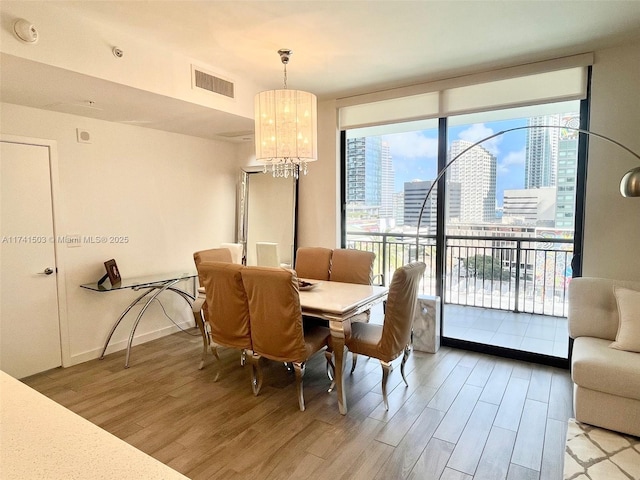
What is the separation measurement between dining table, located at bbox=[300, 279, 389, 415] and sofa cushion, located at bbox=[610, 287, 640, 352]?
5.62 feet

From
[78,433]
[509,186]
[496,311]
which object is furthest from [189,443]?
[496,311]

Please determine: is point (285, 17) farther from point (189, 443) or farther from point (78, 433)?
point (189, 443)

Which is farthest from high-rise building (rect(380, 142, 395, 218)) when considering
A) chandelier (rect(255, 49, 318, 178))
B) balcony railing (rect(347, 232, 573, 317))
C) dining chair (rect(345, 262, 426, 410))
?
dining chair (rect(345, 262, 426, 410))

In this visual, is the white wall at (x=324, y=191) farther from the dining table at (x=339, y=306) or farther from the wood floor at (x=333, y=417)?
the wood floor at (x=333, y=417)

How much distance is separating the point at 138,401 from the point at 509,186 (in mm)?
3885

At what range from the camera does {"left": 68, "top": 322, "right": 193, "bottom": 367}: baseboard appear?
12.0 feet

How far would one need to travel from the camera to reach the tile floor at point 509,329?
3807 millimetres

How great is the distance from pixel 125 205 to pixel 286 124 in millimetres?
2181

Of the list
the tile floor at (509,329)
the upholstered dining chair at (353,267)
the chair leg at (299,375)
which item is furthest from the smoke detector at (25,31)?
the tile floor at (509,329)

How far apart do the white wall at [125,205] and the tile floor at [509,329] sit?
10.7ft

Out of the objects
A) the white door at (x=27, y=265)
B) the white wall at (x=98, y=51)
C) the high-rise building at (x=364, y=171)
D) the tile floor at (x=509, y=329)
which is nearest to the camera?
the white wall at (x=98, y=51)

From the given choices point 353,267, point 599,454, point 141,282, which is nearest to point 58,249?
point 141,282

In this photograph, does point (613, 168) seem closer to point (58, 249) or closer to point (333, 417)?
point (333, 417)

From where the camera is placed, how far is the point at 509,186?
3.78 meters
